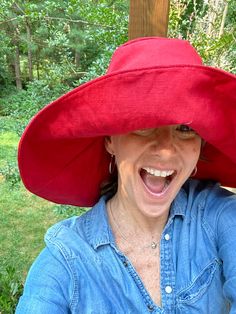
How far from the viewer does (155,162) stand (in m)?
1.01

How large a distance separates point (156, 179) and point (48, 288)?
0.37 meters

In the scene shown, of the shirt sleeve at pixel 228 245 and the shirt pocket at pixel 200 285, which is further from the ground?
the shirt sleeve at pixel 228 245

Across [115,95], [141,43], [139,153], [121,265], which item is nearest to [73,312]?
[121,265]

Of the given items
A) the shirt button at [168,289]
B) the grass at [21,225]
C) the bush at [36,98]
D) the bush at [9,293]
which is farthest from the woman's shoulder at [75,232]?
the grass at [21,225]

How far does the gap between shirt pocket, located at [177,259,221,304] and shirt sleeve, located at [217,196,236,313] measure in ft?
0.12

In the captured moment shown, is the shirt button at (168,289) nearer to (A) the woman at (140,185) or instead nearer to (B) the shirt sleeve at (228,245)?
(A) the woman at (140,185)

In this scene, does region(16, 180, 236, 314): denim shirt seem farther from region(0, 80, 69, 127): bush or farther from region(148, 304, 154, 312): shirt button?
region(0, 80, 69, 127): bush

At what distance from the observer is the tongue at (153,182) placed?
3.47 ft

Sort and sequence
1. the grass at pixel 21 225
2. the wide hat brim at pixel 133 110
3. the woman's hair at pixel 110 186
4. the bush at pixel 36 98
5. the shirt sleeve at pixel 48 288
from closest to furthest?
the wide hat brim at pixel 133 110, the shirt sleeve at pixel 48 288, the woman's hair at pixel 110 186, the bush at pixel 36 98, the grass at pixel 21 225

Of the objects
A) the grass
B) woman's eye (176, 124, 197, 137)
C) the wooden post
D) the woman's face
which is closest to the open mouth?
the woman's face

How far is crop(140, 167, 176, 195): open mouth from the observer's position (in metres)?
1.03

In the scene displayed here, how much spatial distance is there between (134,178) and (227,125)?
0.85ft

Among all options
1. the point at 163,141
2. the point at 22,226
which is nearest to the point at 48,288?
the point at 163,141

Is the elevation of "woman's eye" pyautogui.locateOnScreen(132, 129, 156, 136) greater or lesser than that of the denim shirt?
greater
